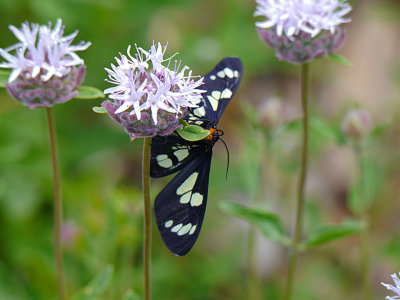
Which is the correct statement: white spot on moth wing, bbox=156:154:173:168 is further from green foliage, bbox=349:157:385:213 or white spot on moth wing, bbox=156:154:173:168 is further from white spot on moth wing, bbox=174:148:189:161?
green foliage, bbox=349:157:385:213

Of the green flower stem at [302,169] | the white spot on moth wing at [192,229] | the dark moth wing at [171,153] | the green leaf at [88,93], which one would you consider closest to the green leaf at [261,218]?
the green flower stem at [302,169]

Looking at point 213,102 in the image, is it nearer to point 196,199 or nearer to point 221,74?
point 221,74

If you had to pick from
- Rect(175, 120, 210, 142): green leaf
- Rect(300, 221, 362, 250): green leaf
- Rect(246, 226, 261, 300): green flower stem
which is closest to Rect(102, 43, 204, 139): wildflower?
Rect(175, 120, 210, 142): green leaf

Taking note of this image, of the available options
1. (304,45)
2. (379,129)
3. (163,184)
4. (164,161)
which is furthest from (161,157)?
(163,184)

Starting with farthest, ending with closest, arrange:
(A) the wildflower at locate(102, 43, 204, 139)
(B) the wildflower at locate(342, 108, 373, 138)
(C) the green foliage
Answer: (C) the green foliage → (B) the wildflower at locate(342, 108, 373, 138) → (A) the wildflower at locate(102, 43, 204, 139)

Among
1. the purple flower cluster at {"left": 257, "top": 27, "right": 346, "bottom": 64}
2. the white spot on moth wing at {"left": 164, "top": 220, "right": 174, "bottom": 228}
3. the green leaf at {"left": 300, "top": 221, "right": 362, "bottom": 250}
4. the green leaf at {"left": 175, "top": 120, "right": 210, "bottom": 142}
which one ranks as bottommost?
the green leaf at {"left": 300, "top": 221, "right": 362, "bottom": 250}

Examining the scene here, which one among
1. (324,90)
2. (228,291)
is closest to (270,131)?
(228,291)
